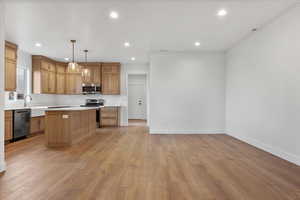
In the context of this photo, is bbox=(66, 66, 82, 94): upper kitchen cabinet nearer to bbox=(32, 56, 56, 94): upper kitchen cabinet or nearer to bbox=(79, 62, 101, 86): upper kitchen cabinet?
bbox=(79, 62, 101, 86): upper kitchen cabinet

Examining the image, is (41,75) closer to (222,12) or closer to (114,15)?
(114,15)

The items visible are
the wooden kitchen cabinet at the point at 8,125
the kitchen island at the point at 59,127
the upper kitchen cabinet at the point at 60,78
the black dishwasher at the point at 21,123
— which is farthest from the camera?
the upper kitchen cabinet at the point at 60,78

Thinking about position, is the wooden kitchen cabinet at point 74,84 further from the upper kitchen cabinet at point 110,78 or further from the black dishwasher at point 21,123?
the black dishwasher at point 21,123

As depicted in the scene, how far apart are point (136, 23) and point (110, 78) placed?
4282mm

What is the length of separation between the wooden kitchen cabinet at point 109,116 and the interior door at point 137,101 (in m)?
3.27

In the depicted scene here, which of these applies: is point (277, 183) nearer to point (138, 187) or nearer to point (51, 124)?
point (138, 187)

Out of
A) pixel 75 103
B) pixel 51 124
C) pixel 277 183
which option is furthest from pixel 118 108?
pixel 277 183

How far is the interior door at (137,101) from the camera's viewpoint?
1100cm

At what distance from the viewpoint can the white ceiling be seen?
10.3ft

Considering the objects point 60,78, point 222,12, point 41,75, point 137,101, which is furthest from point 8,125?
point 137,101

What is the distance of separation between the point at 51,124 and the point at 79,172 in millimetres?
2172

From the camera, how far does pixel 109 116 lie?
7.66 metres

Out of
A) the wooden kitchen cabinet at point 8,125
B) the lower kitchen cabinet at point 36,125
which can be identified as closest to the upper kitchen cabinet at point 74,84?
the lower kitchen cabinet at point 36,125

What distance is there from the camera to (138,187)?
2.34 m
